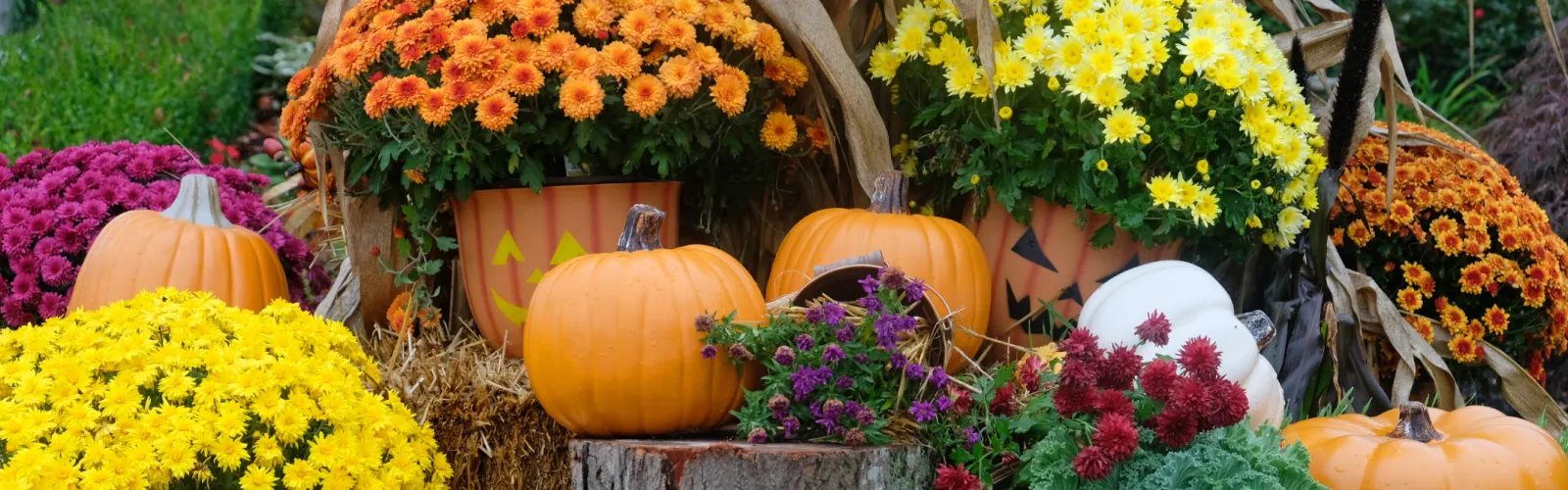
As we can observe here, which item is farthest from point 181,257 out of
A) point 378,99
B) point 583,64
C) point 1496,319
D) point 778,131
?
point 1496,319

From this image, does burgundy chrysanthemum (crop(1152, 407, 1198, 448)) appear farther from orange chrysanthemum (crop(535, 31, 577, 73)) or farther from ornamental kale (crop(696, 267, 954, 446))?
orange chrysanthemum (crop(535, 31, 577, 73))

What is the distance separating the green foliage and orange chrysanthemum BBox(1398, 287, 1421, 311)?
1.42 m

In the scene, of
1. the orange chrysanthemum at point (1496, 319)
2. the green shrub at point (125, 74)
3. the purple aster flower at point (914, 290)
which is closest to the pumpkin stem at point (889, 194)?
the purple aster flower at point (914, 290)

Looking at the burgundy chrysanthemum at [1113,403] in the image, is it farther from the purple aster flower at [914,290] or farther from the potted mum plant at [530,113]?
the potted mum plant at [530,113]

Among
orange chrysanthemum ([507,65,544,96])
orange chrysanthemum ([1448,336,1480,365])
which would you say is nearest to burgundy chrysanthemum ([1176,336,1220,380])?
orange chrysanthemum ([507,65,544,96])

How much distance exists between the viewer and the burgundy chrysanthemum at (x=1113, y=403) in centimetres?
155

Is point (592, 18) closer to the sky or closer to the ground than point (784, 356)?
closer to the sky

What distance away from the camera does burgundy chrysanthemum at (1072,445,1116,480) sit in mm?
1507

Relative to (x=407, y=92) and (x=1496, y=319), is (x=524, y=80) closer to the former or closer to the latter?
(x=407, y=92)

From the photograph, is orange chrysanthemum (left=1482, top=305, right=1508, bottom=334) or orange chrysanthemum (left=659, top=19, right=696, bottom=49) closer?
orange chrysanthemum (left=659, top=19, right=696, bottom=49)

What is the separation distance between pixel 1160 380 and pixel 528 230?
1255 mm

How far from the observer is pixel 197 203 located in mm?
2611

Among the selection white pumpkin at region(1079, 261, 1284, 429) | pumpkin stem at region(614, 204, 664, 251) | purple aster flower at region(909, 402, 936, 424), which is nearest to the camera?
purple aster flower at region(909, 402, 936, 424)

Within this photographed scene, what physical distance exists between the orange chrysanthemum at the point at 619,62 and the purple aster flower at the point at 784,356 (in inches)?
25.3
